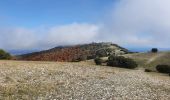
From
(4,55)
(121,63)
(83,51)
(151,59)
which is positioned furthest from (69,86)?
(83,51)

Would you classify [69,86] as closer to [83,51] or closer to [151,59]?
[151,59]

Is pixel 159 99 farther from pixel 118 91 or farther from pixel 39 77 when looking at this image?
pixel 39 77

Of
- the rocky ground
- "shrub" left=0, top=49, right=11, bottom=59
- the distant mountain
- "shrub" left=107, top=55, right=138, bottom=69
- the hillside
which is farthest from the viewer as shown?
the distant mountain

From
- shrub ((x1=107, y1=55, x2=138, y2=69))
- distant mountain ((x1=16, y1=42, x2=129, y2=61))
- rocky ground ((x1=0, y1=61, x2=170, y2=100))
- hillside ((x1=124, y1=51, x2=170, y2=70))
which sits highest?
distant mountain ((x1=16, y1=42, x2=129, y2=61))

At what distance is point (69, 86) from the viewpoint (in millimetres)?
42781

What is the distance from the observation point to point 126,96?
39750 mm

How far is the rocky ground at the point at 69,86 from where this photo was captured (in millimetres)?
37812

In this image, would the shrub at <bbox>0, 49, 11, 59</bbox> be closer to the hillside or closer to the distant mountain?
the hillside

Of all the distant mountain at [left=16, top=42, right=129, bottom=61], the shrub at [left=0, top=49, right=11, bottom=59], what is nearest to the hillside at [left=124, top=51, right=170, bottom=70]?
the distant mountain at [left=16, top=42, right=129, bottom=61]

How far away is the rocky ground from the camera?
37812 mm

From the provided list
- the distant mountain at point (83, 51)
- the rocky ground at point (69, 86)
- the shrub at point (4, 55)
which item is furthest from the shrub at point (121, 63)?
the distant mountain at point (83, 51)

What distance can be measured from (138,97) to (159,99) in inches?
82.7

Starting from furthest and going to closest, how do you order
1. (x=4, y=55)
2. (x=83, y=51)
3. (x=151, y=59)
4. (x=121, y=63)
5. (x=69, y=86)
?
(x=83, y=51) → (x=151, y=59) → (x=4, y=55) → (x=121, y=63) → (x=69, y=86)

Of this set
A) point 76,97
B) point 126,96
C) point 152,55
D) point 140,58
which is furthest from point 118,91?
point 152,55
